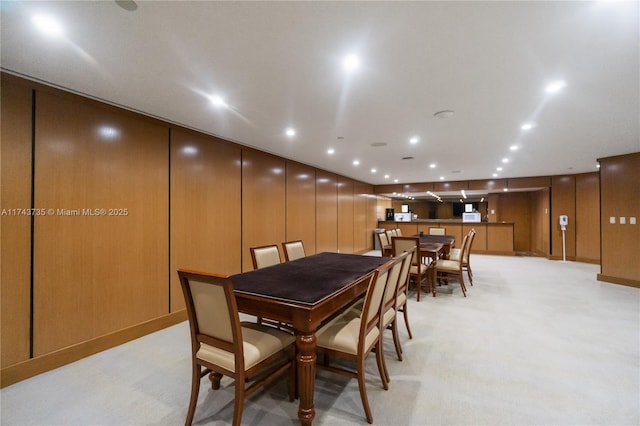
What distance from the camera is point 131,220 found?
3094 millimetres

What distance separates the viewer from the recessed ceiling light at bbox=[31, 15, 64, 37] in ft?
5.49

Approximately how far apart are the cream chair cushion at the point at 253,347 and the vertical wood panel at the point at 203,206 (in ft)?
6.85

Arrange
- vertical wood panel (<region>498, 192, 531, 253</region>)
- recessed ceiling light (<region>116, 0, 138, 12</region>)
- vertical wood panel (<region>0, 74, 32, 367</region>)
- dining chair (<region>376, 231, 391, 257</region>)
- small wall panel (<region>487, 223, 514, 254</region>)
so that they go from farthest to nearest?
vertical wood panel (<region>498, 192, 531, 253</region>) < small wall panel (<region>487, 223, 514, 254</region>) < dining chair (<region>376, 231, 391, 257</region>) < vertical wood panel (<region>0, 74, 32, 367</region>) < recessed ceiling light (<region>116, 0, 138, 12</region>)

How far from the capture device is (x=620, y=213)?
549 centimetres

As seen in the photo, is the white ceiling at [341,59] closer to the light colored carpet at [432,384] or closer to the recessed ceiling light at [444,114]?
the recessed ceiling light at [444,114]

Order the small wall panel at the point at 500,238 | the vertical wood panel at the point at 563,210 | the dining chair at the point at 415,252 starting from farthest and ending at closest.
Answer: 1. the small wall panel at the point at 500,238
2. the vertical wood panel at the point at 563,210
3. the dining chair at the point at 415,252

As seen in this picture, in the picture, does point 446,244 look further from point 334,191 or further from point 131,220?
point 131,220

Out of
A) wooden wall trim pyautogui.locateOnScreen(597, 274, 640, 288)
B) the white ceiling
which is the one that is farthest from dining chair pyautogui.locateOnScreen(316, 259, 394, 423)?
wooden wall trim pyautogui.locateOnScreen(597, 274, 640, 288)

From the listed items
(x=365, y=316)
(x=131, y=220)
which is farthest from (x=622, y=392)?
(x=131, y=220)

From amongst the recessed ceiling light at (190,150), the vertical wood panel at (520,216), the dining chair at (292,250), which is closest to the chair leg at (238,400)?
the dining chair at (292,250)

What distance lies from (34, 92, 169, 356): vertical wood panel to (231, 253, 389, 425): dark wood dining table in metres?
1.56

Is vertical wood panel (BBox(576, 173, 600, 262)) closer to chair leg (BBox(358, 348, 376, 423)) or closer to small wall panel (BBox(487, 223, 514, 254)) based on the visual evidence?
small wall panel (BBox(487, 223, 514, 254))

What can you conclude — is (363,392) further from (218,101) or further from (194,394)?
(218,101)

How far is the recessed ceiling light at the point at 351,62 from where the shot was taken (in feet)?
6.88
